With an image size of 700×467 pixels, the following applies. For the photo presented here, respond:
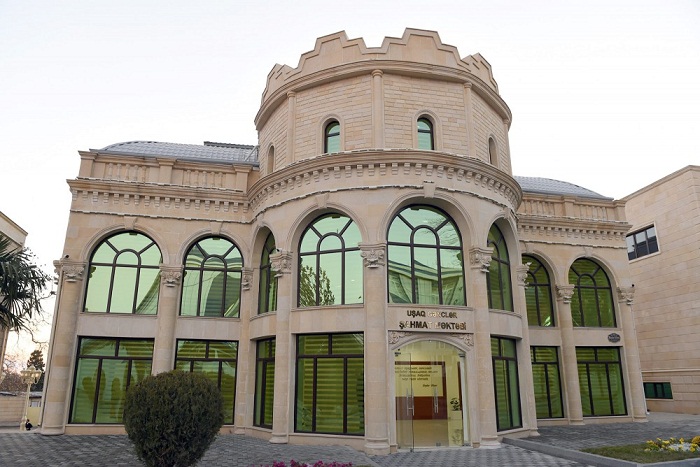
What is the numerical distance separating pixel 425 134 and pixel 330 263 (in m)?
6.12

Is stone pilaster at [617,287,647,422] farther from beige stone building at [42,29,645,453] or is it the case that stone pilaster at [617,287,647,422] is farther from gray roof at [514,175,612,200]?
gray roof at [514,175,612,200]

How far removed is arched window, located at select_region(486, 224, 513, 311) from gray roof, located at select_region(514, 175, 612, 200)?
665cm

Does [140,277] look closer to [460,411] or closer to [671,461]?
[460,411]

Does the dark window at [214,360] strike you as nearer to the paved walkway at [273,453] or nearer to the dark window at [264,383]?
the dark window at [264,383]

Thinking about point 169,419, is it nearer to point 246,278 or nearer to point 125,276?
point 246,278

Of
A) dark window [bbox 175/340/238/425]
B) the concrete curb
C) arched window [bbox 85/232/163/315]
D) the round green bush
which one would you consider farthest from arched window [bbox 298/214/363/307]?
the concrete curb

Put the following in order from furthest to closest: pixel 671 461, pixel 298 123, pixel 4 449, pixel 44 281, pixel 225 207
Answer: pixel 225 207 < pixel 298 123 < pixel 44 281 < pixel 4 449 < pixel 671 461

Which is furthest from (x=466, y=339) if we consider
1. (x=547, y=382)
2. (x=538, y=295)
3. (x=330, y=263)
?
(x=538, y=295)

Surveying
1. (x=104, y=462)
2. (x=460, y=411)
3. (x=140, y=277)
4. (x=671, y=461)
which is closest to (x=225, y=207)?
(x=140, y=277)

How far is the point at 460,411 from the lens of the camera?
52.5 ft

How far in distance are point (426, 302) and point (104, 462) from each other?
409 inches

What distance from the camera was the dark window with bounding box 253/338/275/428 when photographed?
1773 cm

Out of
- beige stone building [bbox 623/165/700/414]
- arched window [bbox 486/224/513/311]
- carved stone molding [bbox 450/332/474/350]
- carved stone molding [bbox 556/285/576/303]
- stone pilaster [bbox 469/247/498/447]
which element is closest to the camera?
stone pilaster [bbox 469/247/498/447]

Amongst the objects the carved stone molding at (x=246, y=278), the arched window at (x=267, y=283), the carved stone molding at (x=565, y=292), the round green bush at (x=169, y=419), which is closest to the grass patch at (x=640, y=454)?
the carved stone molding at (x=565, y=292)
